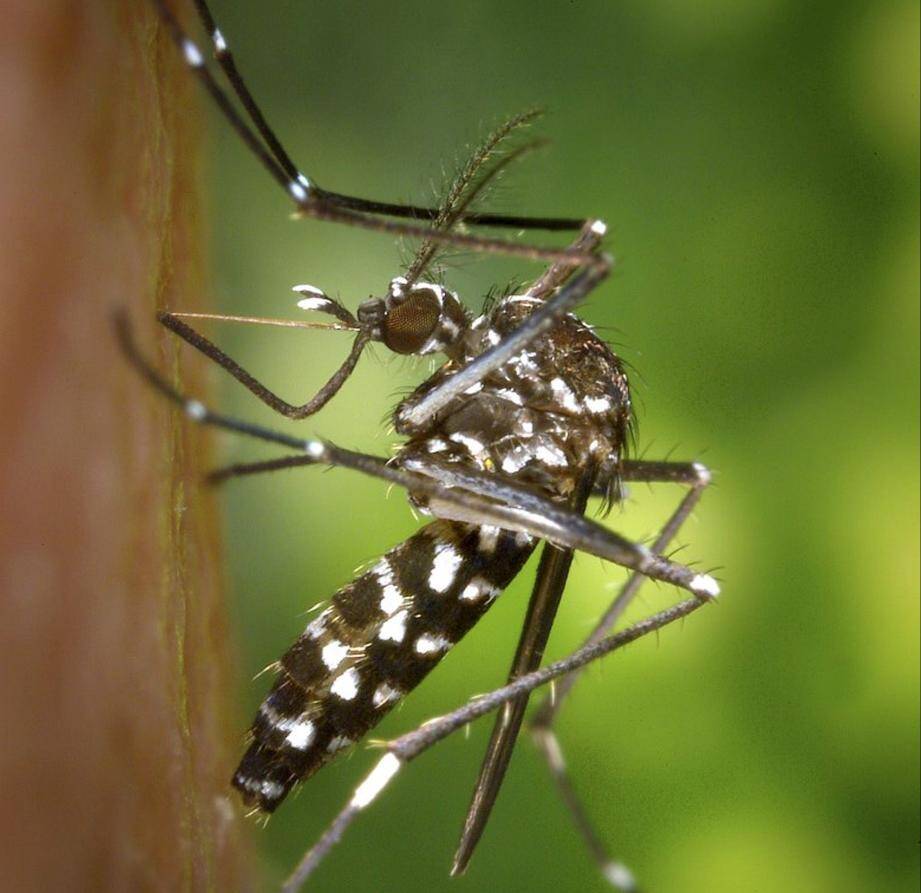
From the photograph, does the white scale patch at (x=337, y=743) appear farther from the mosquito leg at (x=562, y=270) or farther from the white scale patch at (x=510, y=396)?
the mosquito leg at (x=562, y=270)

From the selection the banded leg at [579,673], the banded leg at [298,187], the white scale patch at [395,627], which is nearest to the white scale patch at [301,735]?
the white scale patch at [395,627]

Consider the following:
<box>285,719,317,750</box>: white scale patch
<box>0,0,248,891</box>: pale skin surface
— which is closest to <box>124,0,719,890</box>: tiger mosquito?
<box>285,719,317,750</box>: white scale patch

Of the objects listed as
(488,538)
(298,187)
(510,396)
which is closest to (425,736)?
(488,538)

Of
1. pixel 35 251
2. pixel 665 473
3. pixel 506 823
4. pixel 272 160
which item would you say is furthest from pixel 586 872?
pixel 35 251

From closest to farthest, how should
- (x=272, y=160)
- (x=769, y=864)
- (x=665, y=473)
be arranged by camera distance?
(x=272, y=160)
(x=665, y=473)
(x=769, y=864)

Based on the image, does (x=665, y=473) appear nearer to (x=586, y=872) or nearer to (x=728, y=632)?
(x=728, y=632)

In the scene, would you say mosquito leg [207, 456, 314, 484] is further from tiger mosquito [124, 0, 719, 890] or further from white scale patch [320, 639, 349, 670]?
white scale patch [320, 639, 349, 670]

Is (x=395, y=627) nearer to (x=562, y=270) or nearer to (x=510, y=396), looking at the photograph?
(x=510, y=396)
